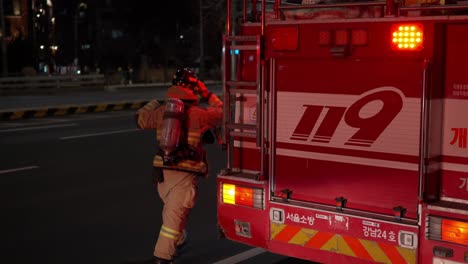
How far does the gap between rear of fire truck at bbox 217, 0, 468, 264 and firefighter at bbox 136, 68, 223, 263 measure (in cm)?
34

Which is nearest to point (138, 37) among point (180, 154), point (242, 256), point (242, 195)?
point (242, 256)

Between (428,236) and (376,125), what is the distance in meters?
0.78

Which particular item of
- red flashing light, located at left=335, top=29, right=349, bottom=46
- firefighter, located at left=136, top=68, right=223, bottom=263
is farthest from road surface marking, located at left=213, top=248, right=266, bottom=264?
red flashing light, located at left=335, top=29, right=349, bottom=46

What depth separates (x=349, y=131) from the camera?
14.6 ft

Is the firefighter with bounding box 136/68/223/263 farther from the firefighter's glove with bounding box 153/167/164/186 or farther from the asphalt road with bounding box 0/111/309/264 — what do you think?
the asphalt road with bounding box 0/111/309/264

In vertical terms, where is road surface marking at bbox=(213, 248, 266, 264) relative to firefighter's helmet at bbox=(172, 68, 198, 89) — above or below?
below

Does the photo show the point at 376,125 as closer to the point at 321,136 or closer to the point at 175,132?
the point at 321,136

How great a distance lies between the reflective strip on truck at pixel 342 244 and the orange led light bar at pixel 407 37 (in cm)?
128

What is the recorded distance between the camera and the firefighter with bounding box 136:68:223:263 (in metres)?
5.29

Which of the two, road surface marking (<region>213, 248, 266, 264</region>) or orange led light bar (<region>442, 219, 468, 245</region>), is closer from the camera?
orange led light bar (<region>442, 219, 468, 245</region>)

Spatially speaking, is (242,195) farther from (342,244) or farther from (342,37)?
(342,37)

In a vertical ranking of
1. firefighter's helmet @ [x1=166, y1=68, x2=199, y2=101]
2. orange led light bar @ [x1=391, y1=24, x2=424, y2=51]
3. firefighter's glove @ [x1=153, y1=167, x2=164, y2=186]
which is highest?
orange led light bar @ [x1=391, y1=24, x2=424, y2=51]

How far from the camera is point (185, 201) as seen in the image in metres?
5.39

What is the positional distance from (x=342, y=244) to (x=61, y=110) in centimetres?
1649
